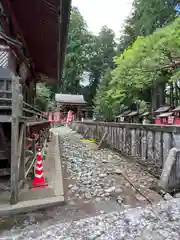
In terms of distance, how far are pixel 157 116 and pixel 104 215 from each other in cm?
1666

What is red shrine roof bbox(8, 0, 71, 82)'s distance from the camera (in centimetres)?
284

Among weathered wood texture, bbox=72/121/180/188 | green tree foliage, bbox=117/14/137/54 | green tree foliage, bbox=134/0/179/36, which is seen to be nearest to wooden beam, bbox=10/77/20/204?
weathered wood texture, bbox=72/121/180/188

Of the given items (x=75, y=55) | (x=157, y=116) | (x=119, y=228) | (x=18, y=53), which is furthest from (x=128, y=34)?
(x=119, y=228)

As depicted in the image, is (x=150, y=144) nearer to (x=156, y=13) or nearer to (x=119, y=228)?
(x=119, y=228)

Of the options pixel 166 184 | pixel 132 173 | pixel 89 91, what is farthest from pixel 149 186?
pixel 89 91

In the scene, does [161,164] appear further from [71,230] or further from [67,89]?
[67,89]

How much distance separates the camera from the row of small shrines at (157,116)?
14.8m

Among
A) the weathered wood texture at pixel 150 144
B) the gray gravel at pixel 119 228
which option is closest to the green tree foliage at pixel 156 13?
the weathered wood texture at pixel 150 144

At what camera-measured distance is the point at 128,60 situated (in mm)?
12227

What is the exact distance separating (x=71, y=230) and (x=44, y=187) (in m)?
1.43

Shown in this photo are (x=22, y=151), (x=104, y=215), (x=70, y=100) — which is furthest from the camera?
(x=70, y=100)

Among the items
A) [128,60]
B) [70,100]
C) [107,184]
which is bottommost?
[107,184]

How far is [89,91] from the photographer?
3675 cm

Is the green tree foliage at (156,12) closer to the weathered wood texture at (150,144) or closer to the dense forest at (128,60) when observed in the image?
the dense forest at (128,60)
